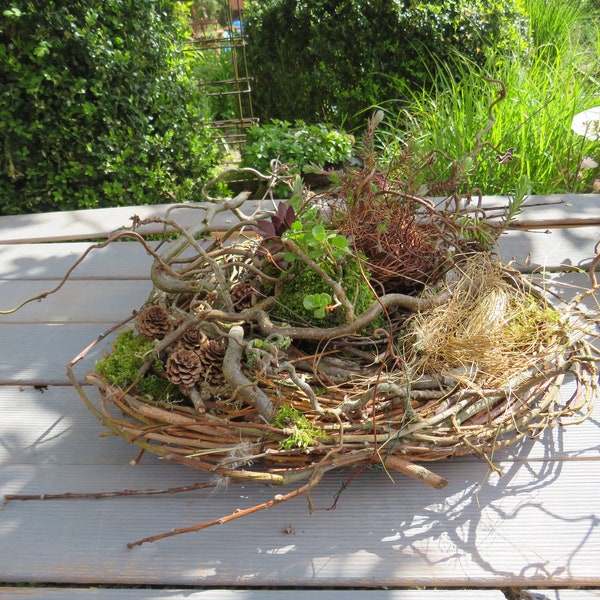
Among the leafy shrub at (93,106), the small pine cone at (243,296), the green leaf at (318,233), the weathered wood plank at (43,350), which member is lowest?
the weathered wood plank at (43,350)

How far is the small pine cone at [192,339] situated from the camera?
117 centimetres

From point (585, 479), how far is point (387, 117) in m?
3.36

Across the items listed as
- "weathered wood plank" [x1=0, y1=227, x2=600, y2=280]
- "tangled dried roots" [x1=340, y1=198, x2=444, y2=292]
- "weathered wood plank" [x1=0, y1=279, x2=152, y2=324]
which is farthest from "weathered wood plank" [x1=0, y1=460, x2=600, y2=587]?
"weathered wood plank" [x1=0, y1=227, x2=600, y2=280]

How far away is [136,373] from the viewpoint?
3.82ft

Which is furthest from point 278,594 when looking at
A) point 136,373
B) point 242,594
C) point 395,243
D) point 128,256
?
point 128,256

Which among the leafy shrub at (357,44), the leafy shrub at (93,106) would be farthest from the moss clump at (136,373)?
the leafy shrub at (357,44)

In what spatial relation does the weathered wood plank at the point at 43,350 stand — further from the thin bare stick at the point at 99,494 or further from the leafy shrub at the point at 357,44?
the leafy shrub at the point at 357,44

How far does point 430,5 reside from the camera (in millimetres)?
4105

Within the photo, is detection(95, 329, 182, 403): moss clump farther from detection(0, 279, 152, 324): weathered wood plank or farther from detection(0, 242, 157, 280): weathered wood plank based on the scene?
detection(0, 242, 157, 280): weathered wood plank

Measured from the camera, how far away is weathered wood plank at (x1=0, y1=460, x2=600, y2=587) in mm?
912

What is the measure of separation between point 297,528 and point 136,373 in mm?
426

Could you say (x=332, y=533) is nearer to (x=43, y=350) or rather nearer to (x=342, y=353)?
(x=342, y=353)

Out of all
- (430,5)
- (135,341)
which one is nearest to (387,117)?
(430,5)

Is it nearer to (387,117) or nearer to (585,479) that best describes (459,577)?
(585,479)
